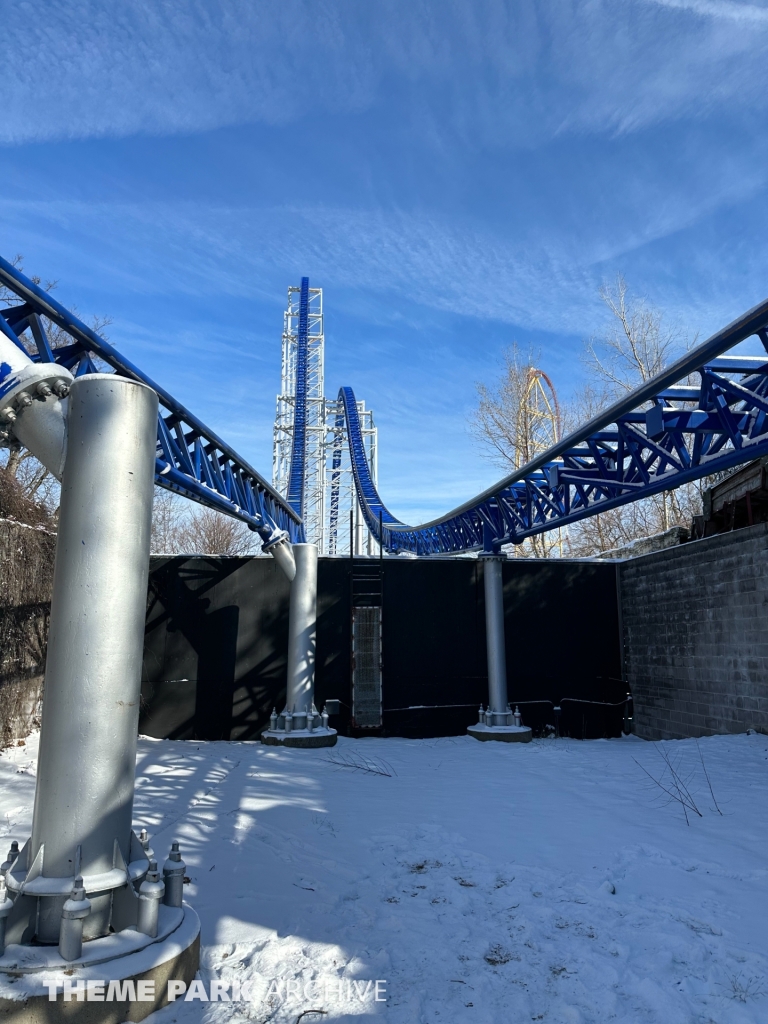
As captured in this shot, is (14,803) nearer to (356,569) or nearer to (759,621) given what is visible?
(356,569)

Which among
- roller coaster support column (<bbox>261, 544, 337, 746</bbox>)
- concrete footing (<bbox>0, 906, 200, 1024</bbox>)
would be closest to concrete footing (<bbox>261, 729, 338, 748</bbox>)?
roller coaster support column (<bbox>261, 544, 337, 746</bbox>)

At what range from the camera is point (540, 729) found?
46.0 feet

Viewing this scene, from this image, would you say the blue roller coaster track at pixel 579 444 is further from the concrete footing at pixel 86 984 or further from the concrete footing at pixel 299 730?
the concrete footing at pixel 86 984

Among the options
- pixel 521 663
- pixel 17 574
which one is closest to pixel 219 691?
pixel 17 574

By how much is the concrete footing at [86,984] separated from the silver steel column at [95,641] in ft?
0.68

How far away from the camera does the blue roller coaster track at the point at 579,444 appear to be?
6324mm

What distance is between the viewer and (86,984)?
275cm

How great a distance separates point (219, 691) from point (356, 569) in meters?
3.74

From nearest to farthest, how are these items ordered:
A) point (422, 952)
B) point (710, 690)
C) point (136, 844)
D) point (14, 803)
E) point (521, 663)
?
point (136, 844) → point (422, 952) → point (14, 803) → point (710, 690) → point (521, 663)

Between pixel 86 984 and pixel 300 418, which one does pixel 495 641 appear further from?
pixel 300 418

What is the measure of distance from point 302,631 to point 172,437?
5.49m

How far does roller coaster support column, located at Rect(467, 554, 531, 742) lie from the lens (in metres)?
12.6

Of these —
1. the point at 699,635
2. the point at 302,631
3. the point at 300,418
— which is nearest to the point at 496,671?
the point at 699,635

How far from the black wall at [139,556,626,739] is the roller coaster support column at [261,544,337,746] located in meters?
1.32
